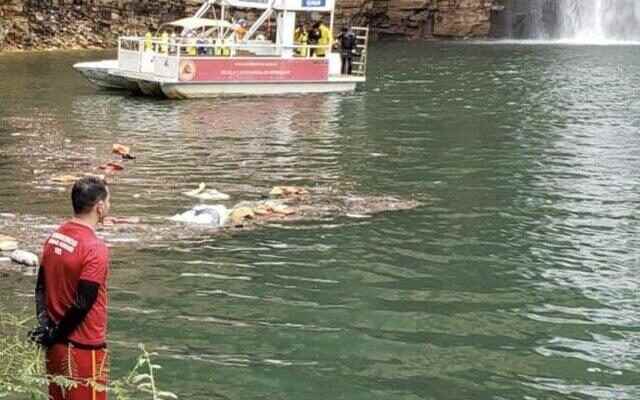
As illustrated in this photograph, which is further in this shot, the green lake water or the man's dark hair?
the green lake water

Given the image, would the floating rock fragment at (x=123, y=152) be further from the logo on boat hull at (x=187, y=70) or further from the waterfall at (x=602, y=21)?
the waterfall at (x=602, y=21)

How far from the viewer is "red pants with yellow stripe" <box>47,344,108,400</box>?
20.4 feet

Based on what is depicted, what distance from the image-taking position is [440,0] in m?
73.1

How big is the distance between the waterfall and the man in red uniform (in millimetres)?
72586

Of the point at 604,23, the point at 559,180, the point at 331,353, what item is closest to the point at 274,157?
the point at 559,180

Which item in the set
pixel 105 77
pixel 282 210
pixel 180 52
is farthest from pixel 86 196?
pixel 105 77

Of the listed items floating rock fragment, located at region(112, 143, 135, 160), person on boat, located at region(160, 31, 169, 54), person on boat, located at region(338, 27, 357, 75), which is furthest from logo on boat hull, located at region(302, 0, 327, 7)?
floating rock fragment, located at region(112, 143, 135, 160)

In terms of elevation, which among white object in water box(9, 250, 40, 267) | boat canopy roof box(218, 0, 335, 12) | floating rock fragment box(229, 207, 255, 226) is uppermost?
boat canopy roof box(218, 0, 335, 12)

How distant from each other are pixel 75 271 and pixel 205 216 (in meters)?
8.67

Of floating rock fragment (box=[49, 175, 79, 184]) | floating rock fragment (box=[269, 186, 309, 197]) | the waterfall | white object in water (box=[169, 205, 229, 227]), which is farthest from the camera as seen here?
the waterfall

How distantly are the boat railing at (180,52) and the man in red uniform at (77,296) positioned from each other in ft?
81.2

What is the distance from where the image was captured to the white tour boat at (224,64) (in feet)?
103

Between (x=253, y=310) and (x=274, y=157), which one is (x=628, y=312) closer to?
(x=253, y=310)

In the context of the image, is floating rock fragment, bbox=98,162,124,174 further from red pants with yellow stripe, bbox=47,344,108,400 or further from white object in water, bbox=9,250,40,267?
red pants with yellow stripe, bbox=47,344,108,400
